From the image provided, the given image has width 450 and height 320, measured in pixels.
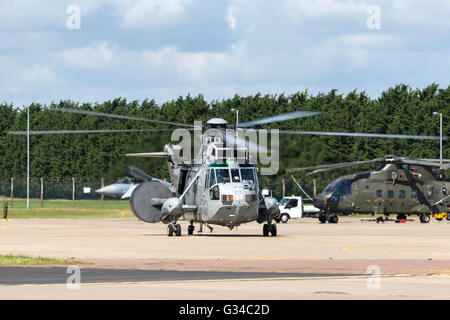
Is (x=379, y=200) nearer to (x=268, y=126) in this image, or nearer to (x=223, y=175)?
(x=223, y=175)

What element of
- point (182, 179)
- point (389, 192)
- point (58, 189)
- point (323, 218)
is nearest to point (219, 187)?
point (182, 179)

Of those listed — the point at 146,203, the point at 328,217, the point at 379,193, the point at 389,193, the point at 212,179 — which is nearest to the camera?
the point at 212,179

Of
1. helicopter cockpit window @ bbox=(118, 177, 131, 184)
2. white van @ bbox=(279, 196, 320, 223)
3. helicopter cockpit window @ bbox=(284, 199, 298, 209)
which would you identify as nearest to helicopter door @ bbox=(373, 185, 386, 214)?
white van @ bbox=(279, 196, 320, 223)

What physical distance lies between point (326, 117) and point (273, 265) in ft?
293

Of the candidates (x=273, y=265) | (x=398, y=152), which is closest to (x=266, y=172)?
(x=398, y=152)

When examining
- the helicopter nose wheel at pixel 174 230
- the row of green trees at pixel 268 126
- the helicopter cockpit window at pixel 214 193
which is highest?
the row of green trees at pixel 268 126

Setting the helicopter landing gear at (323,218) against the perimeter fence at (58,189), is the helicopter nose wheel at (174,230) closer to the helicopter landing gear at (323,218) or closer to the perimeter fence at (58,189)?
the helicopter landing gear at (323,218)

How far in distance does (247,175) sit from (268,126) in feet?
231

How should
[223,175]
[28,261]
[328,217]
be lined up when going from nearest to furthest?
[28,261], [223,175], [328,217]

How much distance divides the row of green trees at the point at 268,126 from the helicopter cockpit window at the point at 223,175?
137 feet

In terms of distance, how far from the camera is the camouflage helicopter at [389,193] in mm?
68188

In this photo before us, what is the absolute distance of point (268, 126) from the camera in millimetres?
115000

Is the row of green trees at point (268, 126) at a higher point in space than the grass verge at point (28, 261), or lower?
higher

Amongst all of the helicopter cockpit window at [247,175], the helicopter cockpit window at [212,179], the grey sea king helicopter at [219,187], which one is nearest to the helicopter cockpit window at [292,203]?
the grey sea king helicopter at [219,187]
